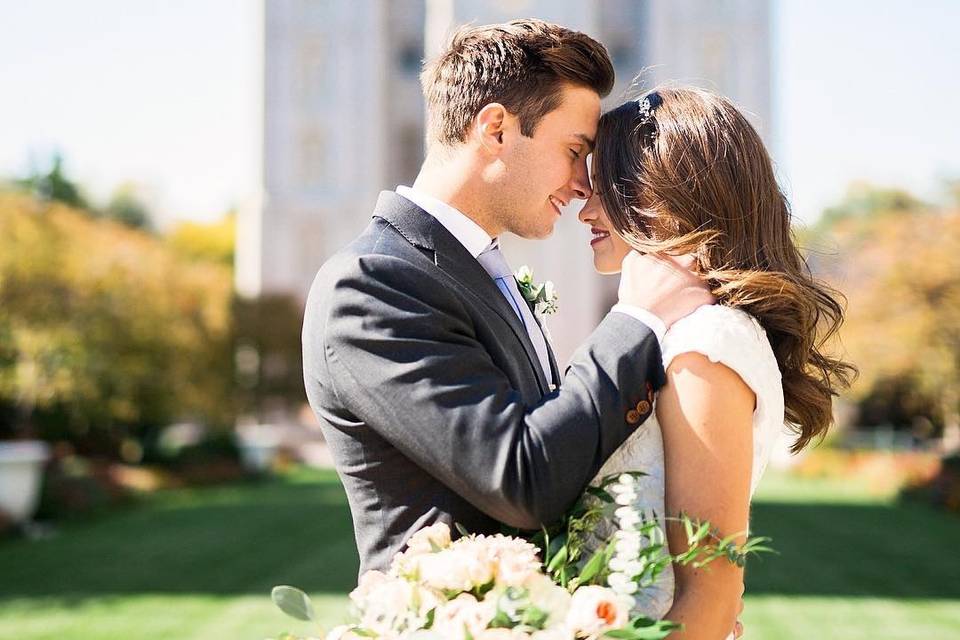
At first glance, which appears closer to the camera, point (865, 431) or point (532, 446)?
point (532, 446)

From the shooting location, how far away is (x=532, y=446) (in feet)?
6.54

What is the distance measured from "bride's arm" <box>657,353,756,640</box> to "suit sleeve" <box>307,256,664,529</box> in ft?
0.24

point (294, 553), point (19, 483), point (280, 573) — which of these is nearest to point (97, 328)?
point (19, 483)

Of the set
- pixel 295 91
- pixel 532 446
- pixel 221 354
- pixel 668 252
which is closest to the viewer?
pixel 532 446

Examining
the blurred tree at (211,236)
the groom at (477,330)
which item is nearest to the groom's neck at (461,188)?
the groom at (477,330)

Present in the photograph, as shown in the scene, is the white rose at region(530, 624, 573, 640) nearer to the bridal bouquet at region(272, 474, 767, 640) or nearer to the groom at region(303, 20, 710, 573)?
the bridal bouquet at region(272, 474, 767, 640)

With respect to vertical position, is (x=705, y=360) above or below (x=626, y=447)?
above

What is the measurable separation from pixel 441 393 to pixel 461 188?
0.62 meters

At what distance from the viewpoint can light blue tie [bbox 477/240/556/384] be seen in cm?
256

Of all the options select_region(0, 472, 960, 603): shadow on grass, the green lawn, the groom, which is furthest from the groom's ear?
select_region(0, 472, 960, 603): shadow on grass

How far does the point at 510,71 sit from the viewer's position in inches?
94.9

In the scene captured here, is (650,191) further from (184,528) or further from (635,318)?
(184,528)

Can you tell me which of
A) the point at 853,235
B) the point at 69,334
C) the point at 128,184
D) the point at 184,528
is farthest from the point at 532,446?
the point at 128,184

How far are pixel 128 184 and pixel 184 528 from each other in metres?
48.8
